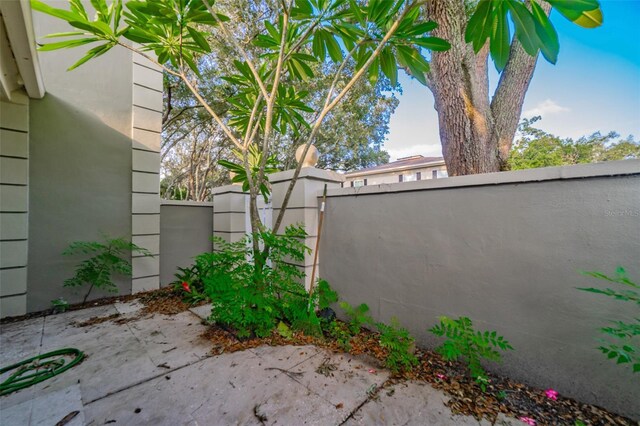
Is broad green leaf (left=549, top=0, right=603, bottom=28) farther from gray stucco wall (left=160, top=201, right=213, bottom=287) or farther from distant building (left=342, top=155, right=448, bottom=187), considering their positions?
distant building (left=342, top=155, right=448, bottom=187)

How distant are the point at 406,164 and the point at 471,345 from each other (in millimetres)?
13839

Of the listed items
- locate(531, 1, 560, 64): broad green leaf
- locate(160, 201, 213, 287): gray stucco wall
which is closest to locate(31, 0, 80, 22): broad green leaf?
locate(160, 201, 213, 287): gray stucco wall

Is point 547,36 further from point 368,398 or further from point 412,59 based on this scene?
point 368,398

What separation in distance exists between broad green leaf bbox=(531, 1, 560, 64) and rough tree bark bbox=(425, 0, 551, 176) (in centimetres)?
161

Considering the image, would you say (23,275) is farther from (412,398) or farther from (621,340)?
(621,340)

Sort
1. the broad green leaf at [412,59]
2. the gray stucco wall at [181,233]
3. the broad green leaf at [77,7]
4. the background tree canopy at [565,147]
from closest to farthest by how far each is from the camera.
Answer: the broad green leaf at [77,7] → the broad green leaf at [412,59] → the gray stucco wall at [181,233] → the background tree canopy at [565,147]

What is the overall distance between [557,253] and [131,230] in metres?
4.63

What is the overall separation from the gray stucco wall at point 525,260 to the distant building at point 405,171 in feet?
32.8

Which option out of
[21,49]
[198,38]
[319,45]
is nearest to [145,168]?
[21,49]

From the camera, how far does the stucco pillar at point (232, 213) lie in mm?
3943

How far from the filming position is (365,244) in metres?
2.40

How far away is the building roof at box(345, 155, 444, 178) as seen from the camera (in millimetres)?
13172

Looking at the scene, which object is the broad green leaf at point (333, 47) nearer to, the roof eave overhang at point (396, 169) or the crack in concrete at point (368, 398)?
the crack in concrete at point (368, 398)

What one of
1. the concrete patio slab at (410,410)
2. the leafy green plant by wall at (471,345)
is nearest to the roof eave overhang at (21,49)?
the concrete patio slab at (410,410)
